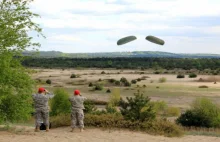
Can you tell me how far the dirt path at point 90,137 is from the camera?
672 inches

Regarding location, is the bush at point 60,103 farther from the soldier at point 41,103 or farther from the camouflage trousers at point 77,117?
the soldier at point 41,103

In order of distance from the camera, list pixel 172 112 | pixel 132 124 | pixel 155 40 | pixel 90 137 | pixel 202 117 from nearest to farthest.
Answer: pixel 90 137 → pixel 132 124 → pixel 202 117 → pixel 155 40 → pixel 172 112

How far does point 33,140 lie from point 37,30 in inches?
240

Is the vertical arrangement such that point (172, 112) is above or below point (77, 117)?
below

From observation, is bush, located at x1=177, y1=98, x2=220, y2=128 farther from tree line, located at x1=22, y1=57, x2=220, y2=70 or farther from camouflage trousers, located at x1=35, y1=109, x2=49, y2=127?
tree line, located at x1=22, y1=57, x2=220, y2=70

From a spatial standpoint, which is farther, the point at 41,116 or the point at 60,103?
the point at 60,103

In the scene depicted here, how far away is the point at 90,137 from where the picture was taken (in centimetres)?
1769

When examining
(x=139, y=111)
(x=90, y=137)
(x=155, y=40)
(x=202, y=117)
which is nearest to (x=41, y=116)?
(x=90, y=137)

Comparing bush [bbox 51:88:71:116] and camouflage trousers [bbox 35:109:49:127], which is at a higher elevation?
camouflage trousers [bbox 35:109:49:127]

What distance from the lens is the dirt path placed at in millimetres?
17062

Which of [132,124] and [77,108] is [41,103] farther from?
[132,124]

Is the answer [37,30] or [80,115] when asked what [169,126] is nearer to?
[80,115]

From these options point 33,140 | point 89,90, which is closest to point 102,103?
point 89,90

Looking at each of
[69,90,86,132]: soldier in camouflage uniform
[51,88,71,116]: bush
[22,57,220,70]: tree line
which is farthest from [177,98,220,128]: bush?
[22,57,220,70]: tree line
